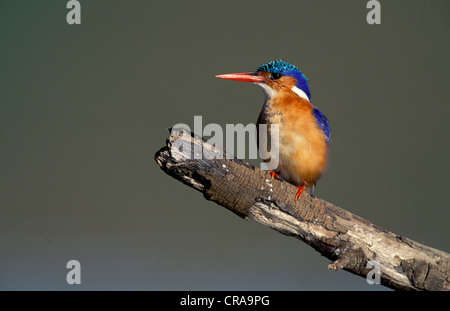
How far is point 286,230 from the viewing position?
1.47 m

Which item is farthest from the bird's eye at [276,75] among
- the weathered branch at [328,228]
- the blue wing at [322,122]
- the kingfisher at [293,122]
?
the weathered branch at [328,228]

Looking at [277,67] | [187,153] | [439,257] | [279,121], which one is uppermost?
[277,67]

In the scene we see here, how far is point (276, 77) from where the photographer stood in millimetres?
1812

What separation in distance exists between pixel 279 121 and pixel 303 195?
36 centimetres

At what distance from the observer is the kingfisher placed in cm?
171

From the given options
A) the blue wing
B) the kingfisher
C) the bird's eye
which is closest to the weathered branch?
the kingfisher

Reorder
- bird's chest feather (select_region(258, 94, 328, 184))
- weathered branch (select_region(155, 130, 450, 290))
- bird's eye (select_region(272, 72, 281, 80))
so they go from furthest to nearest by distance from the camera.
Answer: bird's eye (select_region(272, 72, 281, 80)), bird's chest feather (select_region(258, 94, 328, 184)), weathered branch (select_region(155, 130, 450, 290))

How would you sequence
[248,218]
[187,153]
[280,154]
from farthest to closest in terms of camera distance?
1. [280,154]
2. [248,218]
3. [187,153]

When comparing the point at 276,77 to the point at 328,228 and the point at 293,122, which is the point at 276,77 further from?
the point at 328,228

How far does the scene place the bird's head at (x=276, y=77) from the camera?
181 cm

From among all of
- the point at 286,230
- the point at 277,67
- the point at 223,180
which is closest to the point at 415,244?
the point at 286,230

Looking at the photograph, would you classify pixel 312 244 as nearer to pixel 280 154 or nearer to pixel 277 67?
pixel 280 154

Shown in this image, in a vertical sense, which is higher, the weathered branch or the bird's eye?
the bird's eye

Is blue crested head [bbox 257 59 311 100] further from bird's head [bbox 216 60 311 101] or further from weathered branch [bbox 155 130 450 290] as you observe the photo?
weathered branch [bbox 155 130 450 290]
